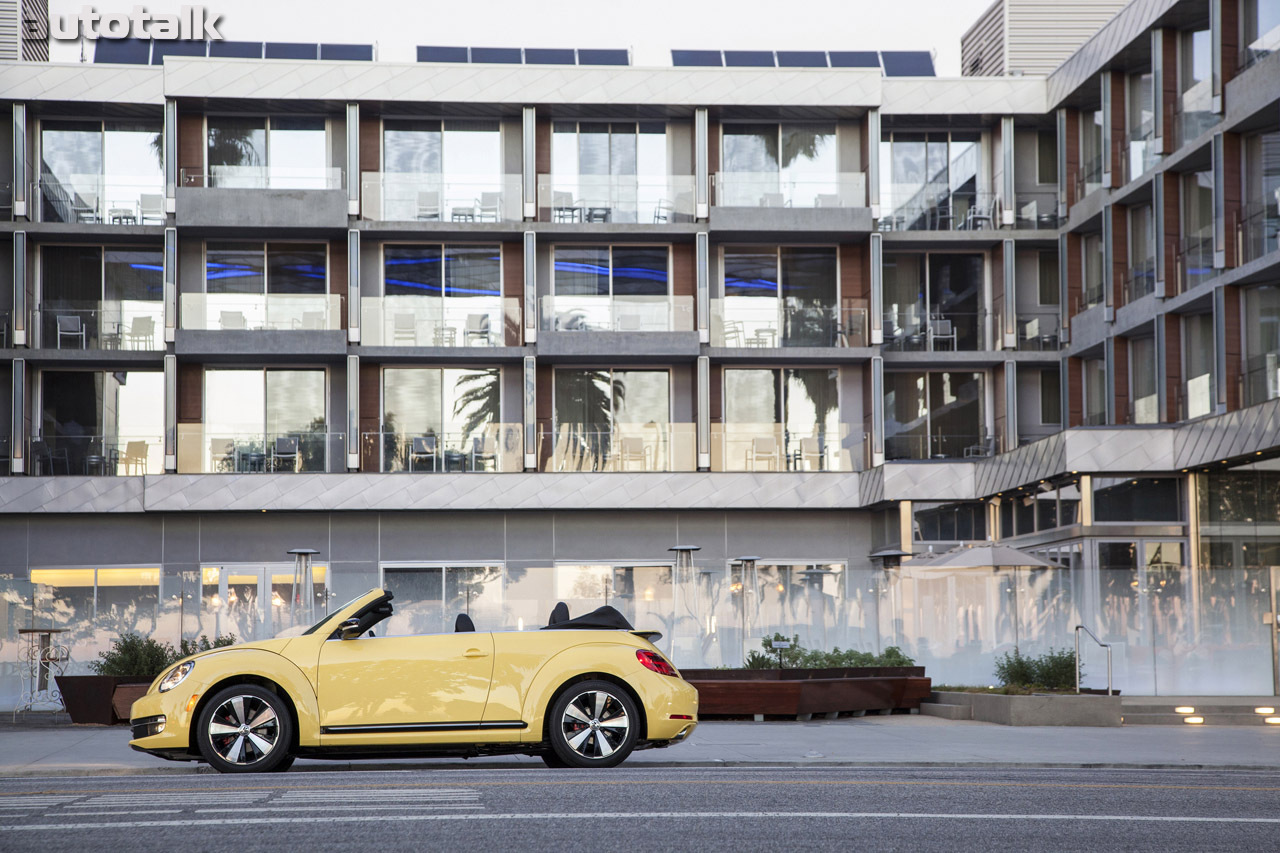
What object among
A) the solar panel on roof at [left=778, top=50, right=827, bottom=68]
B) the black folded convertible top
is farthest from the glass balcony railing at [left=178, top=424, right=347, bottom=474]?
the black folded convertible top

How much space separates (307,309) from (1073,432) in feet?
Answer: 57.3

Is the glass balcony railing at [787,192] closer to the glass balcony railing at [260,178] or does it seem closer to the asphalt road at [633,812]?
the glass balcony railing at [260,178]

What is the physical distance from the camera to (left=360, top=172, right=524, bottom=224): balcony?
124ft

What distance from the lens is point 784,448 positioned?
37812mm

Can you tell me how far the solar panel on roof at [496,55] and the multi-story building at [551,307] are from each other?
149 millimetres

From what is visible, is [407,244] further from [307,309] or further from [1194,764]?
[1194,764]

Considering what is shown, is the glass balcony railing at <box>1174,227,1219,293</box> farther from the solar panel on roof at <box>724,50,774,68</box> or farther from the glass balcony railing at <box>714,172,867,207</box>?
the solar panel on roof at <box>724,50,774,68</box>

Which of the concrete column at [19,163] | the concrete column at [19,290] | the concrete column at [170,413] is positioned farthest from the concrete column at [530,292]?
the concrete column at [19,163]

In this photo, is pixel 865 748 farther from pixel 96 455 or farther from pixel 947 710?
pixel 96 455

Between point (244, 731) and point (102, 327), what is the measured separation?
27.3 m

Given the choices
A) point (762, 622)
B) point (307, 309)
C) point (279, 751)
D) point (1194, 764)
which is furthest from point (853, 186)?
point (279, 751)

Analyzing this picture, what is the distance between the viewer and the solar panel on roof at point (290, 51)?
40009mm

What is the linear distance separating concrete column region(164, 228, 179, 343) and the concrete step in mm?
20590

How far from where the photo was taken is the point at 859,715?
78.0 ft
